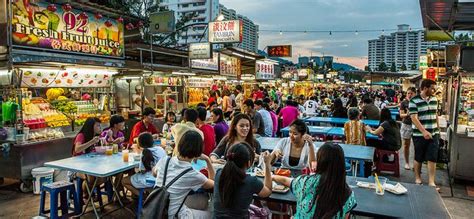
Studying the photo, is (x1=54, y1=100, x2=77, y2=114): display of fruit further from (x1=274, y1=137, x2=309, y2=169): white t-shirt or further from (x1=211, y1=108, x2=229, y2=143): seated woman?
(x1=274, y1=137, x2=309, y2=169): white t-shirt

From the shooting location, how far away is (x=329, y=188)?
2.55 m

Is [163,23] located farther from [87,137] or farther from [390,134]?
[390,134]

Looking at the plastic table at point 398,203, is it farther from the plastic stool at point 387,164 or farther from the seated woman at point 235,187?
the plastic stool at point 387,164

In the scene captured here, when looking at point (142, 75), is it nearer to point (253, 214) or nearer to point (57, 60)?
point (57, 60)

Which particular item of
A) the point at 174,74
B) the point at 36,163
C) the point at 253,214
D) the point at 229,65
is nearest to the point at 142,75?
the point at 174,74

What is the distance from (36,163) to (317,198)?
21.1 feet

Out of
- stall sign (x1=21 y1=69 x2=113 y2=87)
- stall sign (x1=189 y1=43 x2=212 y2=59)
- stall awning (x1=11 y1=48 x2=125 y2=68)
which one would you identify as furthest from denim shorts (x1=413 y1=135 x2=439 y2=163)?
stall sign (x1=21 y1=69 x2=113 y2=87)

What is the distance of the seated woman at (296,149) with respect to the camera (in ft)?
14.2

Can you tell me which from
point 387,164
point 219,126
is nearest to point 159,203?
point 219,126

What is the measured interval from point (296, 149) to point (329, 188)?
202cm

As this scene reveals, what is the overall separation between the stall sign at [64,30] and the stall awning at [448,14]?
25.0ft

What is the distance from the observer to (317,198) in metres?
2.64

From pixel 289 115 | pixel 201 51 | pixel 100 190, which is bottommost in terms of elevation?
pixel 100 190

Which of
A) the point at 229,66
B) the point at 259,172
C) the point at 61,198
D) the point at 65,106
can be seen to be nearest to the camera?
the point at 259,172
